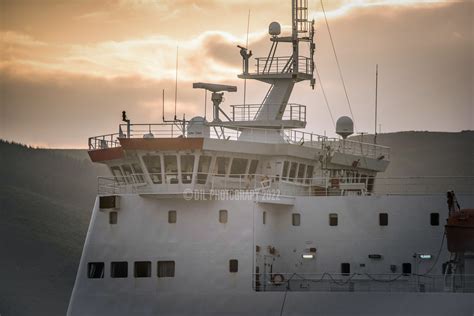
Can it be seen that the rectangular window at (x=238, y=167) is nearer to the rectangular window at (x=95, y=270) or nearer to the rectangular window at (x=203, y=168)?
the rectangular window at (x=203, y=168)

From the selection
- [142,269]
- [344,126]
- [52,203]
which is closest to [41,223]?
[52,203]

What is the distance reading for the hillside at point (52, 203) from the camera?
388 ft

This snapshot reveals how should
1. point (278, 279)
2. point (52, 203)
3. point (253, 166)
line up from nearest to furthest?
point (278, 279)
point (253, 166)
point (52, 203)

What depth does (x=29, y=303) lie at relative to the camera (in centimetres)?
11500

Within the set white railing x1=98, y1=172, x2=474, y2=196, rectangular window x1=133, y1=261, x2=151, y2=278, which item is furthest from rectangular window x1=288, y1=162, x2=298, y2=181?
rectangular window x1=133, y1=261, x2=151, y2=278

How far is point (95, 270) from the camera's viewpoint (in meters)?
54.9

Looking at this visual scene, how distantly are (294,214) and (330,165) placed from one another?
4.64 metres

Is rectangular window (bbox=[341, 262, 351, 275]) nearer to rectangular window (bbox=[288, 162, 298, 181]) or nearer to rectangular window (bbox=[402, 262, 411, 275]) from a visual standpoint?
rectangular window (bbox=[402, 262, 411, 275])

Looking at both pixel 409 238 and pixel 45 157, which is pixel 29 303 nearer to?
pixel 45 157

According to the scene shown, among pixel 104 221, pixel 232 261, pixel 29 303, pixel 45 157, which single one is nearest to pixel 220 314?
pixel 232 261

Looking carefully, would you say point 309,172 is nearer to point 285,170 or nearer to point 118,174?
point 285,170

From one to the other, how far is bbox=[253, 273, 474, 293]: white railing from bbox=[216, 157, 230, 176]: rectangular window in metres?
4.27

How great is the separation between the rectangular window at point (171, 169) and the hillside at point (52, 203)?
58217 mm

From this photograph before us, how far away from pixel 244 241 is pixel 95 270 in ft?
18.8
